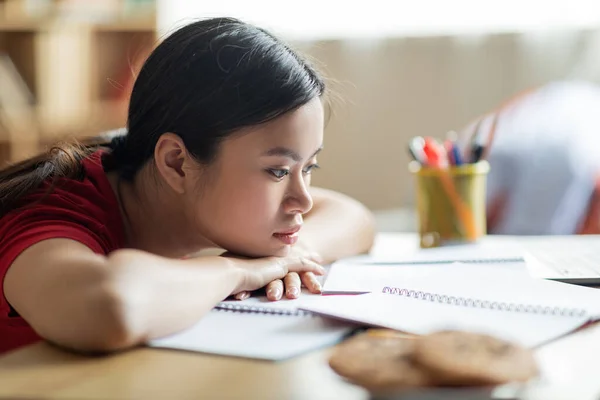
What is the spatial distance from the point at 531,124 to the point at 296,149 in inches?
55.5

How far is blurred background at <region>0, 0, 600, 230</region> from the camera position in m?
2.60

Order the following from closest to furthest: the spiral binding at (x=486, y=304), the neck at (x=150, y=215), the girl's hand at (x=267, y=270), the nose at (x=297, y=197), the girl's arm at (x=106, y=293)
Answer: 1. the girl's arm at (x=106, y=293)
2. the spiral binding at (x=486, y=304)
3. the girl's hand at (x=267, y=270)
4. the nose at (x=297, y=197)
5. the neck at (x=150, y=215)

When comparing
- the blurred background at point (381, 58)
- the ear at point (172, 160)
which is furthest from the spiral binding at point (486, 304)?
the blurred background at point (381, 58)

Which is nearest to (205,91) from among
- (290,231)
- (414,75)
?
(290,231)

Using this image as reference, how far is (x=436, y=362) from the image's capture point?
22.3 inches

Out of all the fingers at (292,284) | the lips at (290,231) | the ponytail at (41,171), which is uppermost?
the ponytail at (41,171)

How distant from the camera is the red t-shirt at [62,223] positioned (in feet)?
2.80

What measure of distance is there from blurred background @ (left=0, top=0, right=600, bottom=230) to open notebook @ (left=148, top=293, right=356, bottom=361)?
1590mm

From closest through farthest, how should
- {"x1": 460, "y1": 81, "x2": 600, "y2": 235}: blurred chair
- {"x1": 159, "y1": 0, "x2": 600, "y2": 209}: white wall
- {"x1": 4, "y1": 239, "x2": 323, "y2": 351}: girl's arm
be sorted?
{"x1": 4, "y1": 239, "x2": 323, "y2": 351}: girl's arm, {"x1": 460, "y1": 81, "x2": 600, "y2": 235}: blurred chair, {"x1": 159, "y1": 0, "x2": 600, "y2": 209}: white wall

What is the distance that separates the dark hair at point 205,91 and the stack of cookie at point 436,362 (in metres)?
0.45

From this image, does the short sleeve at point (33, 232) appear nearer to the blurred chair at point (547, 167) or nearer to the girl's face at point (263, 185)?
the girl's face at point (263, 185)

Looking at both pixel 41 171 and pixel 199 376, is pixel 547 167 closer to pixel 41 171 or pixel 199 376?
pixel 41 171

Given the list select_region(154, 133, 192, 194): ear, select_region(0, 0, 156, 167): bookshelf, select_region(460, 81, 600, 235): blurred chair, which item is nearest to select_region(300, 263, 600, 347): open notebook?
select_region(154, 133, 192, 194): ear

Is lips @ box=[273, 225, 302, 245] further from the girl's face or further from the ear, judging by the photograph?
the ear
